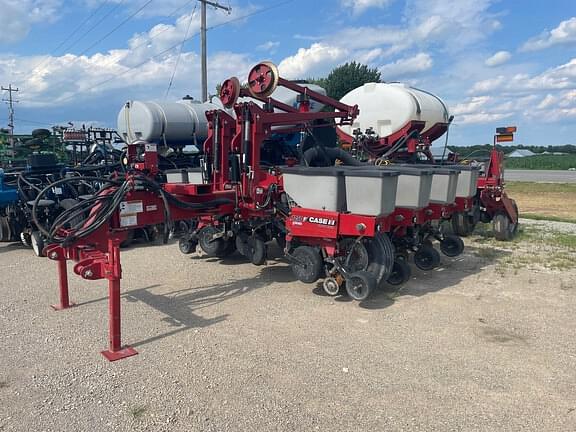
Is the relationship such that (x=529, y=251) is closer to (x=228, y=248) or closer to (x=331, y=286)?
(x=331, y=286)

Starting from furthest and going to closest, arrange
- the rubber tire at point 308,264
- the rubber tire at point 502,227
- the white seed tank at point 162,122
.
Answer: the white seed tank at point 162,122 < the rubber tire at point 502,227 < the rubber tire at point 308,264

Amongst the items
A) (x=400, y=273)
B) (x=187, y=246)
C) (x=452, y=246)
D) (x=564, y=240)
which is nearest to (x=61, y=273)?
(x=187, y=246)

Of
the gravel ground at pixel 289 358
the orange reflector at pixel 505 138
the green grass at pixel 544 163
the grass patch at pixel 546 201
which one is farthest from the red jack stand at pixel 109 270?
the green grass at pixel 544 163

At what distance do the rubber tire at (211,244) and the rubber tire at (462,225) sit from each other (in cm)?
418

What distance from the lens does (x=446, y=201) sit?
5867 mm

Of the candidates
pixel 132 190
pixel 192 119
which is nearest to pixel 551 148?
pixel 192 119

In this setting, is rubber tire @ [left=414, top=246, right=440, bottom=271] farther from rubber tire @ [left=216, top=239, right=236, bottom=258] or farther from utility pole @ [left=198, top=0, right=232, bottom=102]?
utility pole @ [left=198, top=0, right=232, bottom=102]

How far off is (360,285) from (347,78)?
2629 centimetres

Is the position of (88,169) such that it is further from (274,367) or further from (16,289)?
(274,367)

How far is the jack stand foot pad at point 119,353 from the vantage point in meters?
3.64

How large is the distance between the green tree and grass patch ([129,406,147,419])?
27.3 metres

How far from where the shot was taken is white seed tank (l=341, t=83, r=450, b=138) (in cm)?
830

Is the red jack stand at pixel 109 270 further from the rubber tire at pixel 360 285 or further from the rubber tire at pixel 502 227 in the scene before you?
the rubber tire at pixel 502 227

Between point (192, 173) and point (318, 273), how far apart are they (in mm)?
2513
